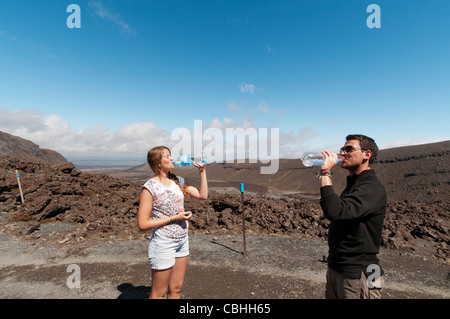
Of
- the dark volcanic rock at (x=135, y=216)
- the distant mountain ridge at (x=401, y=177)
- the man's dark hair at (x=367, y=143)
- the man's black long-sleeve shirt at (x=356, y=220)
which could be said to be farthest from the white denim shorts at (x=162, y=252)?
the distant mountain ridge at (x=401, y=177)

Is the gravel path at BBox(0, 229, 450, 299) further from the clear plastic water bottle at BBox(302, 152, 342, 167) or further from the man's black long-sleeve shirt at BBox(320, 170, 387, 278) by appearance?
the man's black long-sleeve shirt at BBox(320, 170, 387, 278)

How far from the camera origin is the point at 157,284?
2.58 meters

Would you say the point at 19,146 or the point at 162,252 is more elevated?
the point at 19,146

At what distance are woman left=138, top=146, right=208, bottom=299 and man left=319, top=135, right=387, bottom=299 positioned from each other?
5.59 feet

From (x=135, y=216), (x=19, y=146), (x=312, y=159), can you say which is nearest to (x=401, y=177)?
(x=135, y=216)

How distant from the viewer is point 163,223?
2.54 meters

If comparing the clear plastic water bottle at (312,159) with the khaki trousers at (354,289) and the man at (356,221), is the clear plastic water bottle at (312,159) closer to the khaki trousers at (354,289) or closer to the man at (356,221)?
the man at (356,221)

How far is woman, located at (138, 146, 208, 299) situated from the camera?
8.31 ft

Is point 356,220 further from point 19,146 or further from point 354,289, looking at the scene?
point 19,146

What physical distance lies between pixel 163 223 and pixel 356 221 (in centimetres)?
215

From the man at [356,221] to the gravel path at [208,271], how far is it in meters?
3.33
